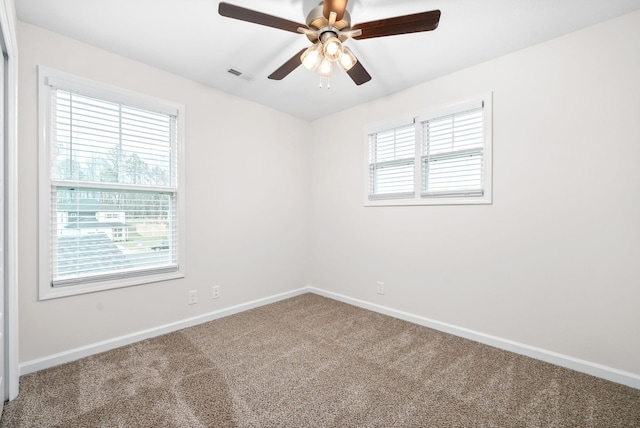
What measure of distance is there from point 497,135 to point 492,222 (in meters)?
0.75

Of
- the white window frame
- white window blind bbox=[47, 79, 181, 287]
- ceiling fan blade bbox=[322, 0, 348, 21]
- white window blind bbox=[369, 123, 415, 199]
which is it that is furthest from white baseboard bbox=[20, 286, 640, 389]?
ceiling fan blade bbox=[322, 0, 348, 21]

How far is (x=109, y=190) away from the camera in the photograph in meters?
2.41

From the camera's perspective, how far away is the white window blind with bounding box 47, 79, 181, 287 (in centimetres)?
219

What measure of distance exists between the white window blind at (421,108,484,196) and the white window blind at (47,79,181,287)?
2525 millimetres

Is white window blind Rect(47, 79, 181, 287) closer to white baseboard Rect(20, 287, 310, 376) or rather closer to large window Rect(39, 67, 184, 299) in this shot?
large window Rect(39, 67, 184, 299)

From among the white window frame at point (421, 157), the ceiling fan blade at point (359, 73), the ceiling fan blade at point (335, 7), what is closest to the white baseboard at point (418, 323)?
the white window frame at point (421, 157)

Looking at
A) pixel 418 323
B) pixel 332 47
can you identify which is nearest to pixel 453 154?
pixel 332 47

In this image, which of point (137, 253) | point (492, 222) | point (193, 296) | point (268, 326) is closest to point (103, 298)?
point (137, 253)

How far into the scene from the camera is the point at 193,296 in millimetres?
2924

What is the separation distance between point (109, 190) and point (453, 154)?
3.08m

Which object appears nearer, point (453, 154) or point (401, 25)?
point (401, 25)

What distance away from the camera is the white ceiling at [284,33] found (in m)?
1.86

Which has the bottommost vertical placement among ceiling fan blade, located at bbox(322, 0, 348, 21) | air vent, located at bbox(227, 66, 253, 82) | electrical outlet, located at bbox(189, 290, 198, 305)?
electrical outlet, located at bbox(189, 290, 198, 305)

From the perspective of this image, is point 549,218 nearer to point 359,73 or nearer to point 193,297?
point 359,73
